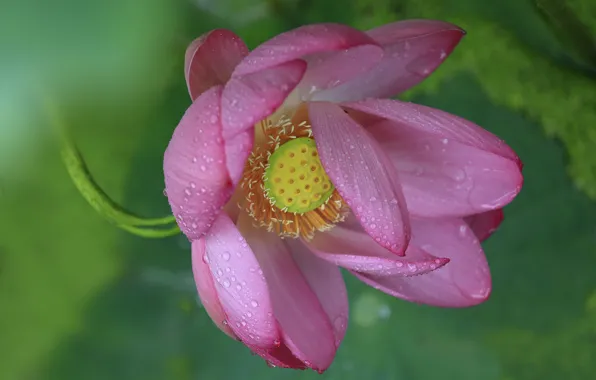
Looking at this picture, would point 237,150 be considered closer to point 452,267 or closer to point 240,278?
point 240,278

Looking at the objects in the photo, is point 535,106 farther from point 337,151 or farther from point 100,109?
point 100,109

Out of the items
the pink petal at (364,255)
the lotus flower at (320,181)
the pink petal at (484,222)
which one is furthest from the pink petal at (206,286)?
the pink petal at (484,222)

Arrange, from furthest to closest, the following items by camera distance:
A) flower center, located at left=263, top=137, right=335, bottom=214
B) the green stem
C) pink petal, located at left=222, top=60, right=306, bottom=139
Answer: the green stem, flower center, located at left=263, top=137, right=335, bottom=214, pink petal, located at left=222, top=60, right=306, bottom=139

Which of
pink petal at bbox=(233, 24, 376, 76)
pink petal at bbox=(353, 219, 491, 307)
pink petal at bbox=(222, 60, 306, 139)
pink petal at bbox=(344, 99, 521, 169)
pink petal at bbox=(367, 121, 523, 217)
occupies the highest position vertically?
pink petal at bbox=(233, 24, 376, 76)

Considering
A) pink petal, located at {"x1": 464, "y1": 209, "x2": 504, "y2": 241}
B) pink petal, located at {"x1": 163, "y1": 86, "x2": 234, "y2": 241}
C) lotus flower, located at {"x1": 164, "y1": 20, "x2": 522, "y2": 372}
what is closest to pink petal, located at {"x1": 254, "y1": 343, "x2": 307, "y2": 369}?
lotus flower, located at {"x1": 164, "y1": 20, "x2": 522, "y2": 372}

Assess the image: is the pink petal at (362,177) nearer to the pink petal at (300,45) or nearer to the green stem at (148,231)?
the pink petal at (300,45)

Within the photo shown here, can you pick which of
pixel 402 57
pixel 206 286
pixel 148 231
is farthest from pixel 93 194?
pixel 402 57

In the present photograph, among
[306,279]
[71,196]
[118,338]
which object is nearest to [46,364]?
[118,338]

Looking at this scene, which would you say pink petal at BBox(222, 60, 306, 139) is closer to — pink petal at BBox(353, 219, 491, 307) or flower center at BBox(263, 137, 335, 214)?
flower center at BBox(263, 137, 335, 214)
